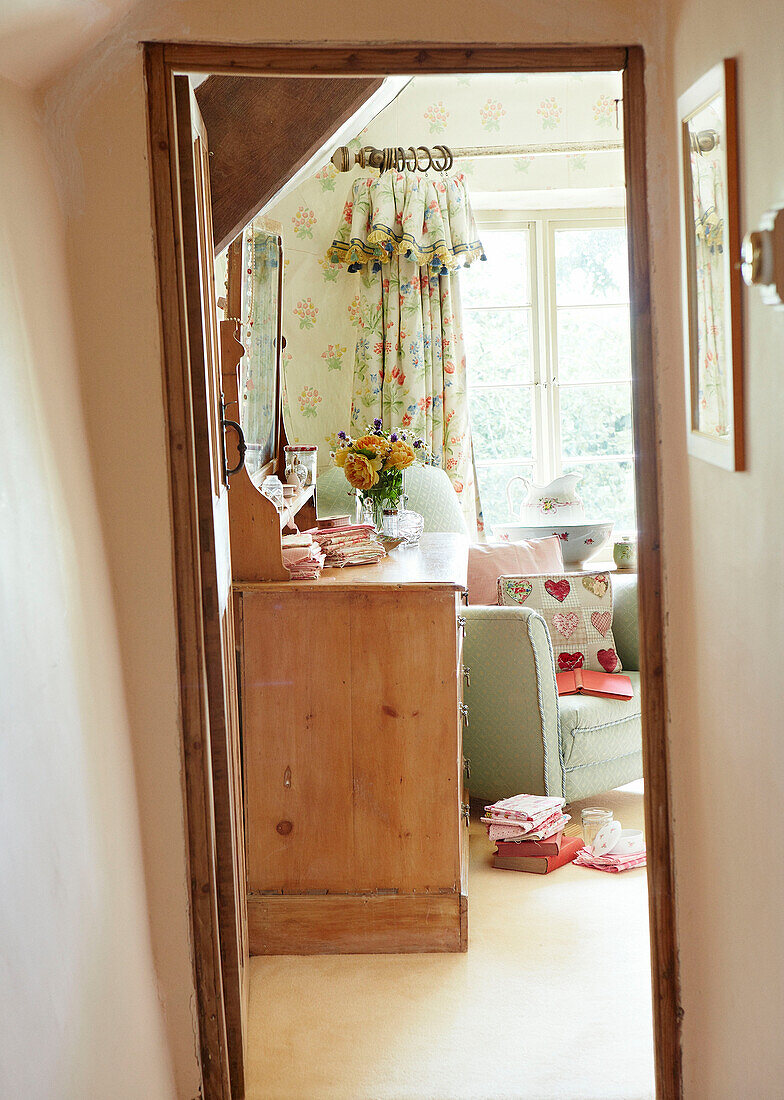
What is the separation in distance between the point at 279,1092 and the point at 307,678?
36.4 inches

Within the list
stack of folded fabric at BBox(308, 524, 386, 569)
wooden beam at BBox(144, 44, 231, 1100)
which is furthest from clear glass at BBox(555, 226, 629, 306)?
wooden beam at BBox(144, 44, 231, 1100)

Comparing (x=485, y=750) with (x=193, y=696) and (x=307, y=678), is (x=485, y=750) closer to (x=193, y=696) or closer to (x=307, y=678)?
(x=307, y=678)

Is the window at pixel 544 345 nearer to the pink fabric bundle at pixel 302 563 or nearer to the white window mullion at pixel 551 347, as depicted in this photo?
the white window mullion at pixel 551 347

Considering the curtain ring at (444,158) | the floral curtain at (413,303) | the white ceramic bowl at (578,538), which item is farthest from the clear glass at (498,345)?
the white ceramic bowl at (578,538)

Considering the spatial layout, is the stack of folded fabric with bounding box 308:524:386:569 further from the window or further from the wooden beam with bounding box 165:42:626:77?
the window

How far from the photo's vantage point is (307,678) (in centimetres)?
257

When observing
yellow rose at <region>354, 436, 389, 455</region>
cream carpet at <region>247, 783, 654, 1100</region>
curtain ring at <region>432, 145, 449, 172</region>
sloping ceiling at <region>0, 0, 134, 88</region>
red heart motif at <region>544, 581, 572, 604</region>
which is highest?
curtain ring at <region>432, 145, 449, 172</region>

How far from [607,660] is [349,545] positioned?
119cm

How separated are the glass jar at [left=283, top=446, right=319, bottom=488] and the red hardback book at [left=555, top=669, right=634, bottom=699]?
107 cm

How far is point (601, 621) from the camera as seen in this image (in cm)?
358

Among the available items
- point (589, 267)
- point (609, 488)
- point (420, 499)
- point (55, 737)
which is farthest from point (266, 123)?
point (609, 488)

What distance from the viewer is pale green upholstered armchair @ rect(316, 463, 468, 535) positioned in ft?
12.9

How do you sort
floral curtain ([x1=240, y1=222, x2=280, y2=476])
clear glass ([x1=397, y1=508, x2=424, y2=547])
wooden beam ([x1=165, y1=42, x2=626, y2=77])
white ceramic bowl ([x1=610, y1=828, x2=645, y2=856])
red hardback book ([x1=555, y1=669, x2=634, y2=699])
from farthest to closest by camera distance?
red hardback book ([x1=555, y1=669, x2=634, y2=699]) < clear glass ([x1=397, y1=508, x2=424, y2=547]) < white ceramic bowl ([x1=610, y1=828, x2=645, y2=856]) < floral curtain ([x1=240, y1=222, x2=280, y2=476]) < wooden beam ([x1=165, y1=42, x2=626, y2=77])

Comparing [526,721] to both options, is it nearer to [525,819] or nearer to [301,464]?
[525,819]
